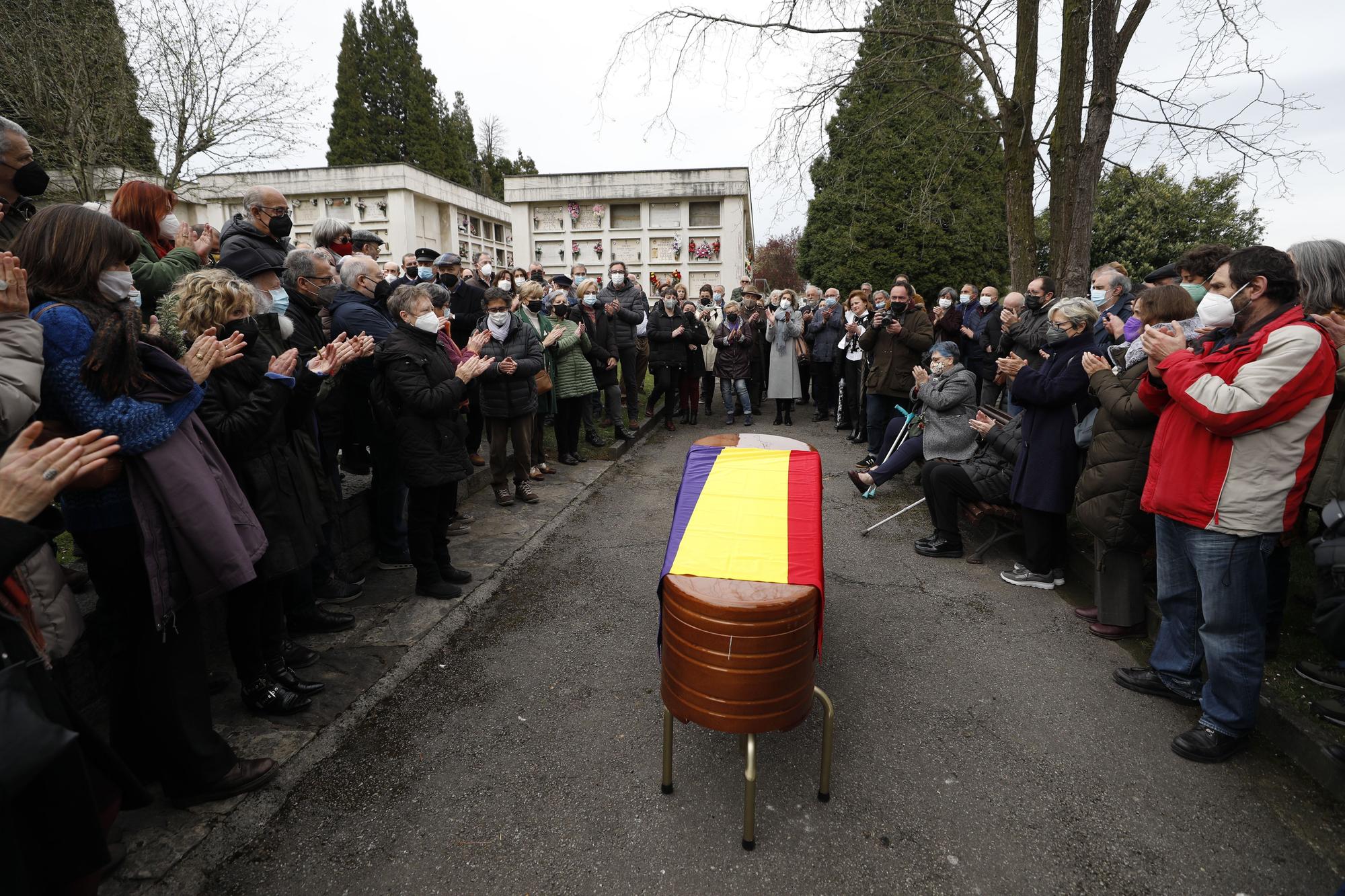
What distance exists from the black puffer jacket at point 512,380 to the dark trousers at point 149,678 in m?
3.89

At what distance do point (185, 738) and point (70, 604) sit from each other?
70 centimetres

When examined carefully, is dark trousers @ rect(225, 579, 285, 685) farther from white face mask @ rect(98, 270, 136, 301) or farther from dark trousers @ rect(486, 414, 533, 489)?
dark trousers @ rect(486, 414, 533, 489)

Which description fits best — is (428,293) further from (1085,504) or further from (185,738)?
(1085,504)

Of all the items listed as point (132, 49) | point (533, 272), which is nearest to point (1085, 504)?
point (533, 272)

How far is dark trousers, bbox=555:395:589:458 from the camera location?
26.4 feet

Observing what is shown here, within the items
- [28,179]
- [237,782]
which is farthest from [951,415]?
[28,179]

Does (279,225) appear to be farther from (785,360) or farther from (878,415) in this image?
(785,360)

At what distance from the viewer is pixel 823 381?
36.9ft

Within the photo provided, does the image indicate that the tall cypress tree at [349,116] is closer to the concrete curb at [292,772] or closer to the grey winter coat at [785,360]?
the grey winter coat at [785,360]

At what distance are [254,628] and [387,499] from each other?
188 cm

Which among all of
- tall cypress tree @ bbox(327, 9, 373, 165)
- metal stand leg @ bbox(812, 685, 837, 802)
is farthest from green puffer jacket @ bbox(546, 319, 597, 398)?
tall cypress tree @ bbox(327, 9, 373, 165)

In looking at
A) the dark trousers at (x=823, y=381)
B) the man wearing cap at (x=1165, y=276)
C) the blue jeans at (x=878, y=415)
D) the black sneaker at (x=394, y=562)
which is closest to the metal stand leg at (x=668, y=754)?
the black sneaker at (x=394, y=562)

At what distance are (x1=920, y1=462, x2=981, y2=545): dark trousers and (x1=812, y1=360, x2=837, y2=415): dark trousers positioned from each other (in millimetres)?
5706

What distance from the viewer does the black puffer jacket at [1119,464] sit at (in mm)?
3600
